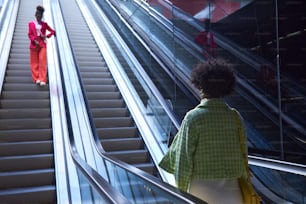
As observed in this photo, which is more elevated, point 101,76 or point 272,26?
point 272,26

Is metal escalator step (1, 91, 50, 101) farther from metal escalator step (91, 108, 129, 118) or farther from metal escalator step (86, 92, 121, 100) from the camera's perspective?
metal escalator step (91, 108, 129, 118)

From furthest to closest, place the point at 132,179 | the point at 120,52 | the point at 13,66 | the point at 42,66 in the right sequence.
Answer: the point at 120,52 < the point at 13,66 < the point at 42,66 < the point at 132,179

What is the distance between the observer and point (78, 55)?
8.05 m

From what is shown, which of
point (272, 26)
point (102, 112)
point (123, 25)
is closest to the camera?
point (272, 26)

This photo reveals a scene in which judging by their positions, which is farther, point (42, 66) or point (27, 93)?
point (42, 66)

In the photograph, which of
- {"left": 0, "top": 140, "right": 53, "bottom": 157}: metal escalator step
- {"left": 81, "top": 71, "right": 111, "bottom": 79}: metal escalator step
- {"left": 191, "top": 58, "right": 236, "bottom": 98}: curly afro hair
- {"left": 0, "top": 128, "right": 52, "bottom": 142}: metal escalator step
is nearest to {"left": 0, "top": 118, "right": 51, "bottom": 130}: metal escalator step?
{"left": 0, "top": 128, "right": 52, "bottom": 142}: metal escalator step

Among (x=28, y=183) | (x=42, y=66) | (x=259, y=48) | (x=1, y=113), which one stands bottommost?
(x=28, y=183)

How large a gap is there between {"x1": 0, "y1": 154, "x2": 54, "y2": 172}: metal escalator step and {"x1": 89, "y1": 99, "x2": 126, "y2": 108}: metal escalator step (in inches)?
66.4

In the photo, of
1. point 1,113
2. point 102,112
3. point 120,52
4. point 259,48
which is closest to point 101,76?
point 120,52

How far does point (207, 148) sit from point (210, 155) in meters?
0.04

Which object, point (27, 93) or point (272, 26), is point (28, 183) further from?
point (272, 26)

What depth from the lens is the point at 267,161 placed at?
10.8ft

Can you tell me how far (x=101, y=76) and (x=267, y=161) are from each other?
456 cm

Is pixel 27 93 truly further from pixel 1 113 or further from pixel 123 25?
pixel 123 25
